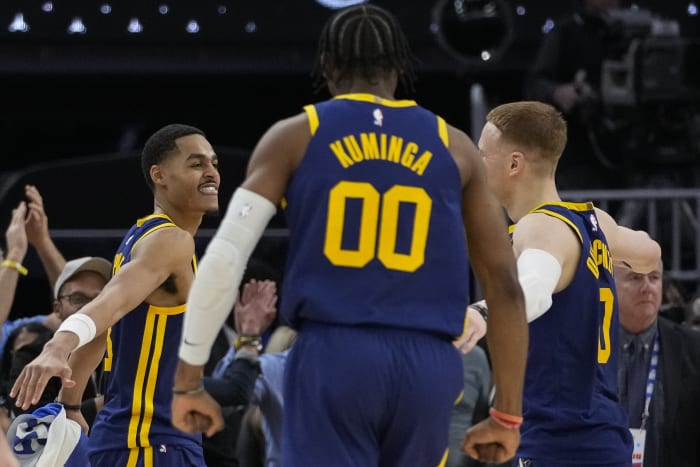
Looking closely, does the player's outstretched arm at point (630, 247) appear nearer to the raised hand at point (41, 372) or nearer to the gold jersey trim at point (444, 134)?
the gold jersey trim at point (444, 134)

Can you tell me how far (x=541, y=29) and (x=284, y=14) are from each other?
6.72ft

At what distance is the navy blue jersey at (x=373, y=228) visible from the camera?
11.4 ft

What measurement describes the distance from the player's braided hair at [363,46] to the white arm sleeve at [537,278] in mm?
724

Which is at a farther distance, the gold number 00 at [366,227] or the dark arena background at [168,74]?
the dark arena background at [168,74]

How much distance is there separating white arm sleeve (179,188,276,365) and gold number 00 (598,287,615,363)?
142 cm

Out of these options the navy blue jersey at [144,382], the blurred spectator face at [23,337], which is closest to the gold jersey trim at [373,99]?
the navy blue jersey at [144,382]

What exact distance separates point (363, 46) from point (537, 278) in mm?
879

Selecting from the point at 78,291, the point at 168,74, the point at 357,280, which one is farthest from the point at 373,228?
the point at 168,74

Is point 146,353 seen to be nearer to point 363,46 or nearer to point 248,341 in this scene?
point 363,46

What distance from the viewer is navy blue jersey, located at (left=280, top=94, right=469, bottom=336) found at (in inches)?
137

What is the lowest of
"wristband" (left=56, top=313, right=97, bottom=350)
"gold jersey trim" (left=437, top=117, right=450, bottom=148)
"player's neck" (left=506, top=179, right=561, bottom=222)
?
"wristband" (left=56, top=313, right=97, bottom=350)

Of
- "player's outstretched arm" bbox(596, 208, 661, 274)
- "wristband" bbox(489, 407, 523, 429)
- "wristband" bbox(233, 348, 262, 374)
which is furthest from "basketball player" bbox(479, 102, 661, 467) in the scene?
"wristband" bbox(233, 348, 262, 374)

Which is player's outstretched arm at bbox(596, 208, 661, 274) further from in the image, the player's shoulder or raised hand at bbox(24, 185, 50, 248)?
raised hand at bbox(24, 185, 50, 248)

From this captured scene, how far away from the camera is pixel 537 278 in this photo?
401 cm
